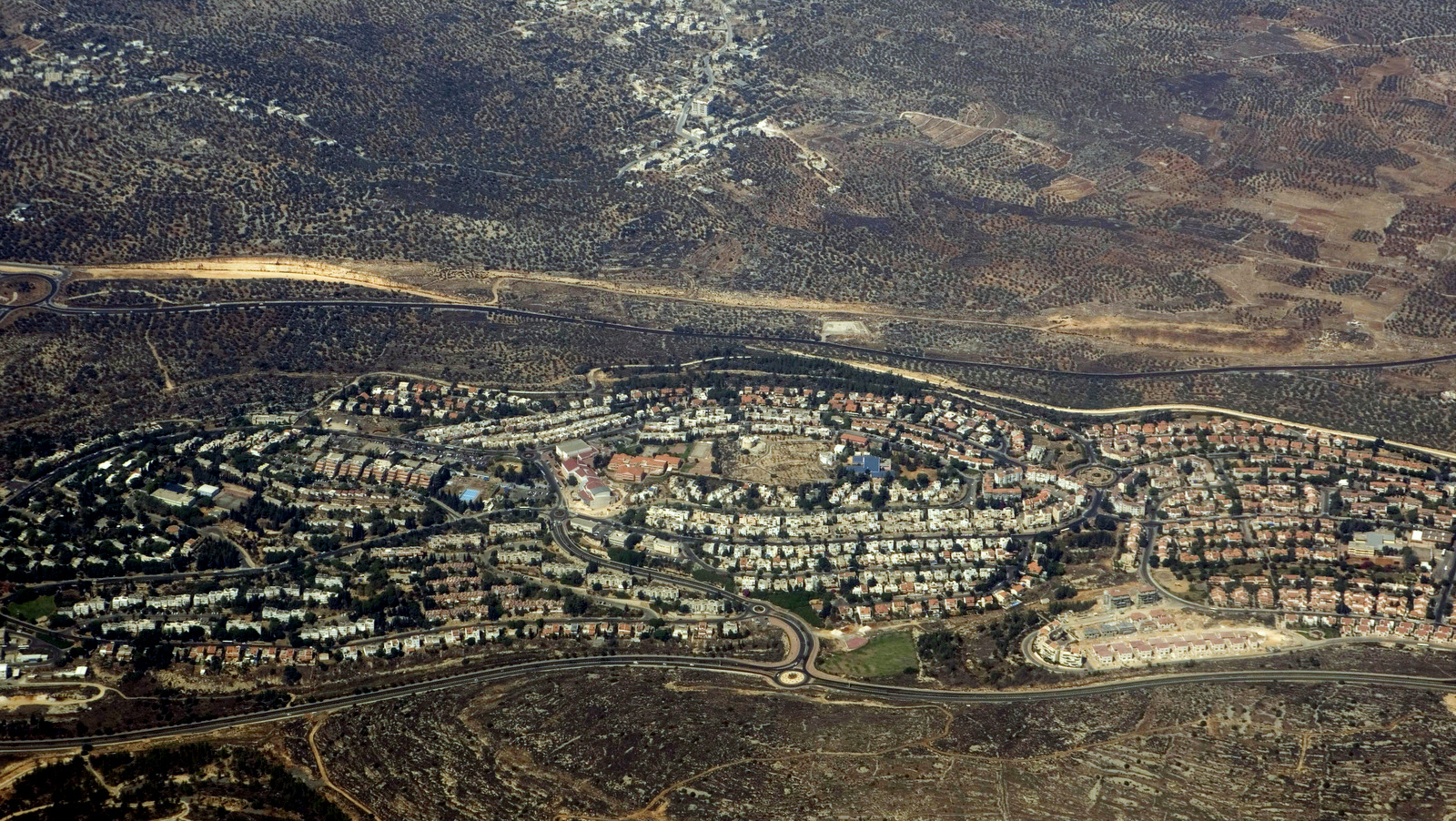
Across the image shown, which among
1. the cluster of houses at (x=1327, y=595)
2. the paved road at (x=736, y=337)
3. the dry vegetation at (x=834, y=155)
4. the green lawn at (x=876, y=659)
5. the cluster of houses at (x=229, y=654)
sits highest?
the dry vegetation at (x=834, y=155)

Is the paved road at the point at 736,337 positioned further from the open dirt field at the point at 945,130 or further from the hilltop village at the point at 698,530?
the open dirt field at the point at 945,130

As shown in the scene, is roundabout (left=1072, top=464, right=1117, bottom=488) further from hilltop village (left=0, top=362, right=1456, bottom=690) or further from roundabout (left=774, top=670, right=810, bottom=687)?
roundabout (left=774, top=670, right=810, bottom=687)

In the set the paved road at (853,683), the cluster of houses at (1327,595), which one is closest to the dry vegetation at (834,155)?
the cluster of houses at (1327,595)

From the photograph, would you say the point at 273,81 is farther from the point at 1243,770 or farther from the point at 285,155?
the point at 1243,770

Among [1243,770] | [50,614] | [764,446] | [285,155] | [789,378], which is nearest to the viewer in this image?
[1243,770]

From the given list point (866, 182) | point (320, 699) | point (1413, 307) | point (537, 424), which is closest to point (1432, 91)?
point (1413, 307)

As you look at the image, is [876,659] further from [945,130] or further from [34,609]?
[945,130]
